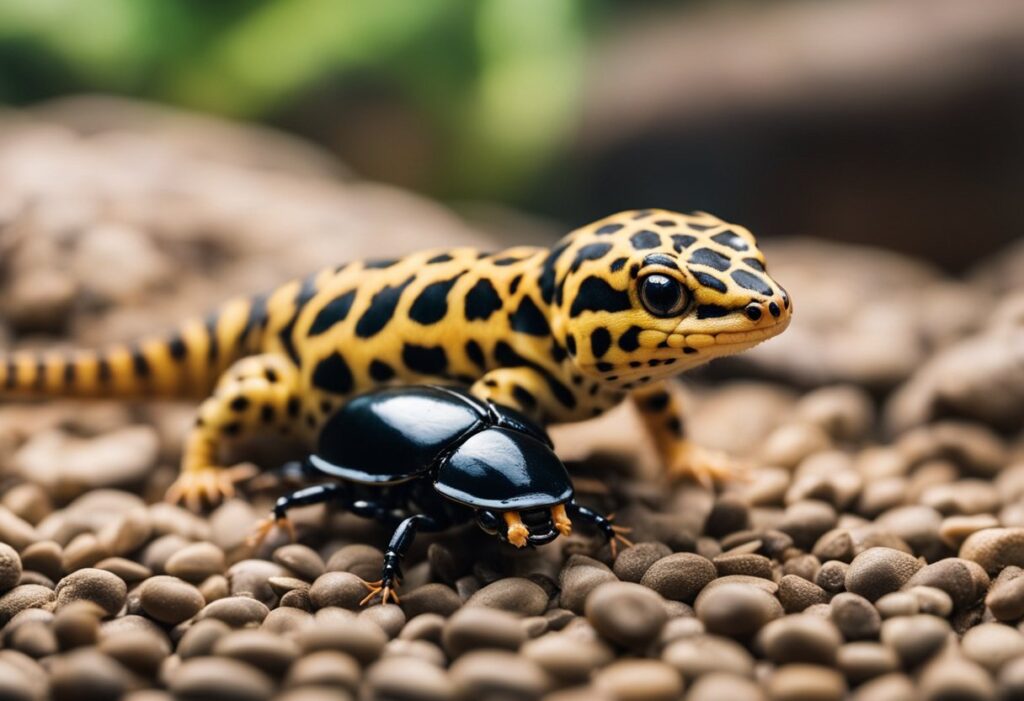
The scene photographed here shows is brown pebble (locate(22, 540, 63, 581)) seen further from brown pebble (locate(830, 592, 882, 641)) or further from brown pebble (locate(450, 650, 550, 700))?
brown pebble (locate(830, 592, 882, 641))

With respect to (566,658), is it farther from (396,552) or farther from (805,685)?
(396,552)

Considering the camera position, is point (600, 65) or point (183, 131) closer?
point (183, 131)

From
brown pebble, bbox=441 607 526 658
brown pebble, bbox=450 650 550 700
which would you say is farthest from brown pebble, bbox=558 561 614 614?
brown pebble, bbox=450 650 550 700

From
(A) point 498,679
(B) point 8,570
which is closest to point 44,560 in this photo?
(B) point 8,570

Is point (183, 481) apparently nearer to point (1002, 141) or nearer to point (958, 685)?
point (958, 685)

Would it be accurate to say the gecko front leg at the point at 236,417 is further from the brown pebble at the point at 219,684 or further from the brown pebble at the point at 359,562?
the brown pebble at the point at 219,684

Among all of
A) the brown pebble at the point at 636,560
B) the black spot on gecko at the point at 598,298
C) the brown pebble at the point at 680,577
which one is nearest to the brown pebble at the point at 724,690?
the brown pebble at the point at 680,577


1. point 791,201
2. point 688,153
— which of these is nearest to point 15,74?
Answer: point 688,153
